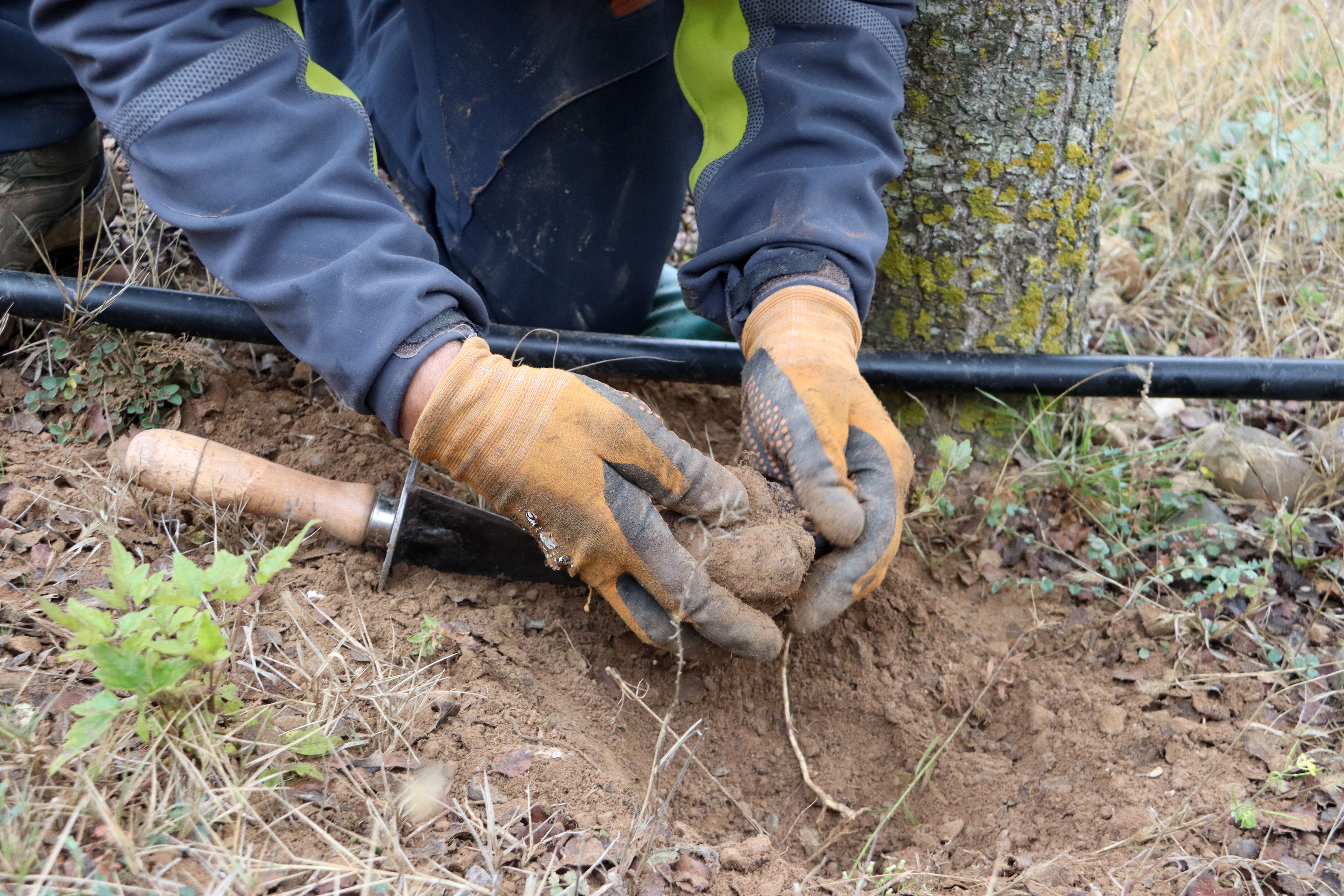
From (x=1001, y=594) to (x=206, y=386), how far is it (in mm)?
1821

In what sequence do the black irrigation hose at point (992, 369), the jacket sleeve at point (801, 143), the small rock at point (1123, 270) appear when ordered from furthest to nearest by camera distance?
the small rock at point (1123, 270), the black irrigation hose at point (992, 369), the jacket sleeve at point (801, 143)

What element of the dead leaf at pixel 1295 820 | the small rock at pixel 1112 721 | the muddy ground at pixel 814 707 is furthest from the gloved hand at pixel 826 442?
the dead leaf at pixel 1295 820

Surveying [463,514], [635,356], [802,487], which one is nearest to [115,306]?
[463,514]

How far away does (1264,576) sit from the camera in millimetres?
1792

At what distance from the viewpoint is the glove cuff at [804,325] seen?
1637 millimetres

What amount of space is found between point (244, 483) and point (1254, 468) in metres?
2.20

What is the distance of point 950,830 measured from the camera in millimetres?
1542

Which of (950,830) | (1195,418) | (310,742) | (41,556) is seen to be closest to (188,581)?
(310,742)

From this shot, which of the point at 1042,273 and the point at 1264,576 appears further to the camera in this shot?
A: the point at 1042,273

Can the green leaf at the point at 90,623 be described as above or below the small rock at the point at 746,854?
above

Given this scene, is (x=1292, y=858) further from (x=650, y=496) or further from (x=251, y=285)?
(x=251, y=285)

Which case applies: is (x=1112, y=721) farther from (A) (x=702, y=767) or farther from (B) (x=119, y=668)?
(B) (x=119, y=668)

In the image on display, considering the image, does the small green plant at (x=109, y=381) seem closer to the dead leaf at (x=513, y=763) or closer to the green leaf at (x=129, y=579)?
the green leaf at (x=129, y=579)

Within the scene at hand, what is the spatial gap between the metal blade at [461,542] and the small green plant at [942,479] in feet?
2.57
